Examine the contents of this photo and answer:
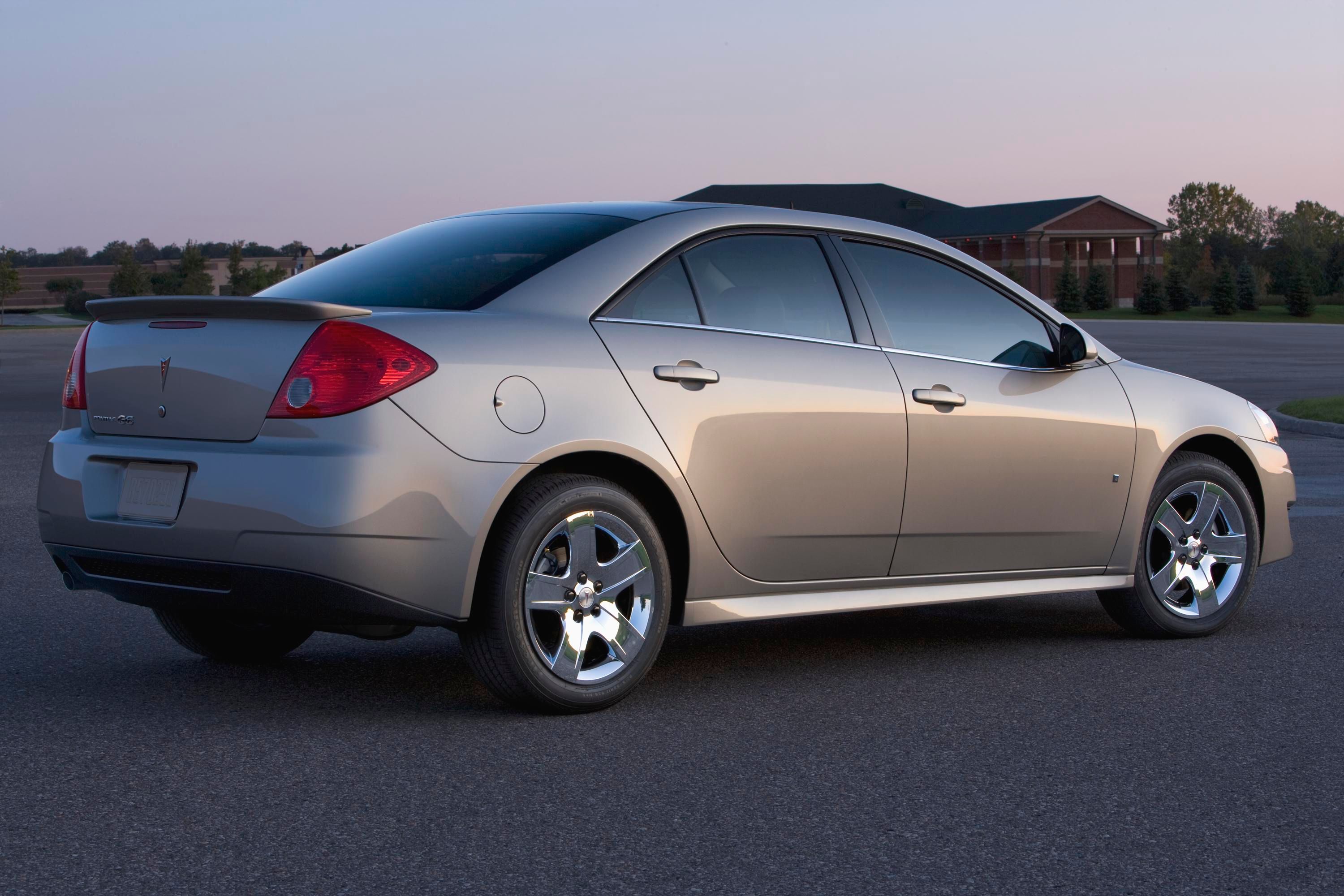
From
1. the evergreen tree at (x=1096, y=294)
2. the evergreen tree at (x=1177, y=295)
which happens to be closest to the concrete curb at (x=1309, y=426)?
the evergreen tree at (x=1177, y=295)

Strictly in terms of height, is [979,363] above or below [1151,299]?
below

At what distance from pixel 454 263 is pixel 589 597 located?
1219 mm

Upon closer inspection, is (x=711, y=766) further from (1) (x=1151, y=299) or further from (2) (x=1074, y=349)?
(1) (x=1151, y=299)

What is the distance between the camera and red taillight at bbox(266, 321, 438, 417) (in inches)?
173

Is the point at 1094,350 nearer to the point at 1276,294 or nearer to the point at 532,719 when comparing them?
the point at 532,719

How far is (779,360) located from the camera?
5234mm

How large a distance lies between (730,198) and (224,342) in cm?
11237

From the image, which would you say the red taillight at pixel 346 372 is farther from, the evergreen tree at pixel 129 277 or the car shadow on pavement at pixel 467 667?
the evergreen tree at pixel 129 277

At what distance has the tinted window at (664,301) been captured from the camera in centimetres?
503

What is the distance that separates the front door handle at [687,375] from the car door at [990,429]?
85cm

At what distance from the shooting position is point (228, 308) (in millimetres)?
4598

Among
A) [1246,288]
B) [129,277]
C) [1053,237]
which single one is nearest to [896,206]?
[1053,237]

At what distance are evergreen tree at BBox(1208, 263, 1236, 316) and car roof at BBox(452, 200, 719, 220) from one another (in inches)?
3477

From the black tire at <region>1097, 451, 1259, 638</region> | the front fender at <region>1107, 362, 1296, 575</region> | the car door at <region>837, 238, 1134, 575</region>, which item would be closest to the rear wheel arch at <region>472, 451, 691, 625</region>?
the car door at <region>837, 238, 1134, 575</region>
